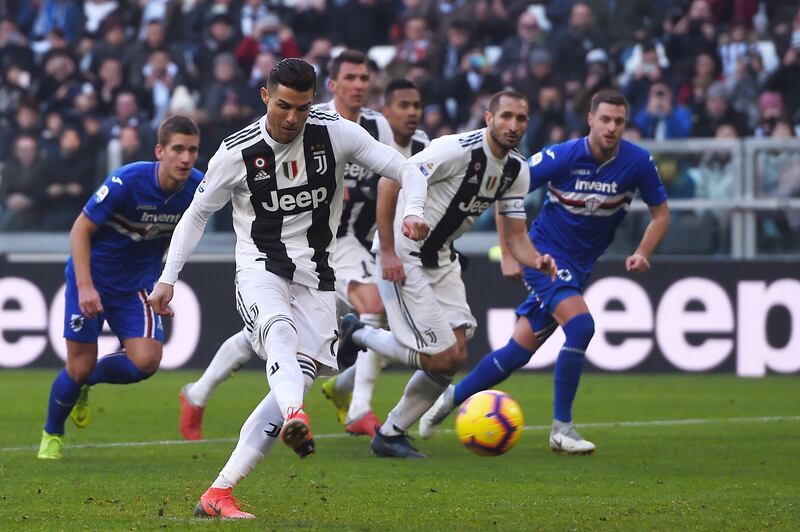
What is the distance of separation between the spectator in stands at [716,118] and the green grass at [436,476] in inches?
177

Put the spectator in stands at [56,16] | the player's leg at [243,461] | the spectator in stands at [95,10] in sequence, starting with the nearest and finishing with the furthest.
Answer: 1. the player's leg at [243,461]
2. the spectator in stands at [56,16]
3. the spectator in stands at [95,10]

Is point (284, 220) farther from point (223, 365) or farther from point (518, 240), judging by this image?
point (223, 365)

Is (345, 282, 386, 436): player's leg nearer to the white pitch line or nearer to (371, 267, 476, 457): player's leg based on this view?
the white pitch line

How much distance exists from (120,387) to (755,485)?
8.02 m

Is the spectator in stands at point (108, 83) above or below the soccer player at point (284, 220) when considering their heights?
above

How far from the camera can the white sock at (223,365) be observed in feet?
31.2

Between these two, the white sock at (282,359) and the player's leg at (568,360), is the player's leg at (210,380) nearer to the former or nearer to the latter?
the player's leg at (568,360)

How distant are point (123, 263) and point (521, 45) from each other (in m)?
10.2

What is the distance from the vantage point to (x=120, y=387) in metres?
14.1

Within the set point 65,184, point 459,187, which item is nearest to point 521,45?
point 65,184

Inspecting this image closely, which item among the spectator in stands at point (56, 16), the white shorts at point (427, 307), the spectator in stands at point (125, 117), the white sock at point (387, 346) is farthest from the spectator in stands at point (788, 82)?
the spectator in stands at point (56, 16)

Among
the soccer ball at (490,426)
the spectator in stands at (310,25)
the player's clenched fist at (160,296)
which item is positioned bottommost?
the soccer ball at (490,426)

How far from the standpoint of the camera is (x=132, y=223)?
8852mm

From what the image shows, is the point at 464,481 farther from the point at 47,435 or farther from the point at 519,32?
the point at 519,32
